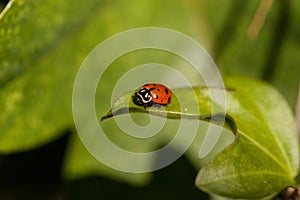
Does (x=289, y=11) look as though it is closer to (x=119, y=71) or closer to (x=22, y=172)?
(x=119, y=71)

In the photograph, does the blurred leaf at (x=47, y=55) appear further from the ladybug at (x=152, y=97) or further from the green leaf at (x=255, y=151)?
the green leaf at (x=255, y=151)

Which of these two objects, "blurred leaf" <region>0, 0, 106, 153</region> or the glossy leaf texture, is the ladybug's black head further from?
"blurred leaf" <region>0, 0, 106, 153</region>

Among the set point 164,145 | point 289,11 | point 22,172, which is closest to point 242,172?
point 164,145

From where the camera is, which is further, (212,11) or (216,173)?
(212,11)

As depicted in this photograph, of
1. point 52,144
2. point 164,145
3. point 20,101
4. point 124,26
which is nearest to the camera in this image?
point 20,101

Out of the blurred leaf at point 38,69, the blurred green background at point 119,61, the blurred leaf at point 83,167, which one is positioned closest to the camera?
the blurred leaf at point 38,69

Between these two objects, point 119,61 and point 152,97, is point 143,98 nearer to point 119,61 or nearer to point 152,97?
point 152,97

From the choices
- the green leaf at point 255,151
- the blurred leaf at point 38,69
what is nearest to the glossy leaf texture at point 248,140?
the green leaf at point 255,151

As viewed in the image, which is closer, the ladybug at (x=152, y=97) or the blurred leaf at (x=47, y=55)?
the ladybug at (x=152, y=97)
